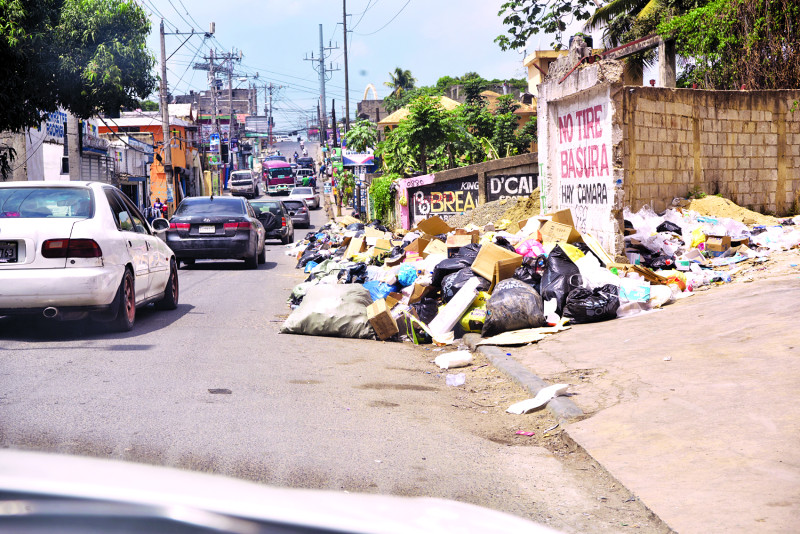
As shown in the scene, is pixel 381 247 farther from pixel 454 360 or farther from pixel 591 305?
pixel 454 360

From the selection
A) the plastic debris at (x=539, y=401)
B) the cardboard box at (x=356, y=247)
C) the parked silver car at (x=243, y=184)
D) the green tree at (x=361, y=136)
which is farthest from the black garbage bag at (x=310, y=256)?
the parked silver car at (x=243, y=184)

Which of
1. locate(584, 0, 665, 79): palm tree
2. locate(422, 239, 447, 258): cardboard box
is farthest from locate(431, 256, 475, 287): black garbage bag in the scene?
locate(584, 0, 665, 79): palm tree

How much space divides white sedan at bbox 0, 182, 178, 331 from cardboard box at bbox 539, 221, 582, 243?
20.6 ft

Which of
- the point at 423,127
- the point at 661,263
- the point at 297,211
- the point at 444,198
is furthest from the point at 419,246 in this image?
the point at 297,211

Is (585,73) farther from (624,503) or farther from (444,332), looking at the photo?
(624,503)

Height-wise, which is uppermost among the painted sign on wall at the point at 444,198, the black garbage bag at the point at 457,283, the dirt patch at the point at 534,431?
the painted sign on wall at the point at 444,198

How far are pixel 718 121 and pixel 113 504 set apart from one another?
49.1ft

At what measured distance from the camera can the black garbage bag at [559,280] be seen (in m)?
10.1

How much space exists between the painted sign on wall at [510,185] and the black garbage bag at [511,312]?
544 inches

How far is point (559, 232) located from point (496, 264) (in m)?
2.18

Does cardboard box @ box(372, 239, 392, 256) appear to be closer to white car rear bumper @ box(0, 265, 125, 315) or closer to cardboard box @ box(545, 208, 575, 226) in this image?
cardboard box @ box(545, 208, 575, 226)

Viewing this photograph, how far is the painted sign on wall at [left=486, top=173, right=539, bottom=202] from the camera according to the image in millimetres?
23183

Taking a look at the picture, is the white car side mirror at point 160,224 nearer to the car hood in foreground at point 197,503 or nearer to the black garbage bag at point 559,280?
the black garbage bag at point 559,280

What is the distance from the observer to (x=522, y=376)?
291 inches
